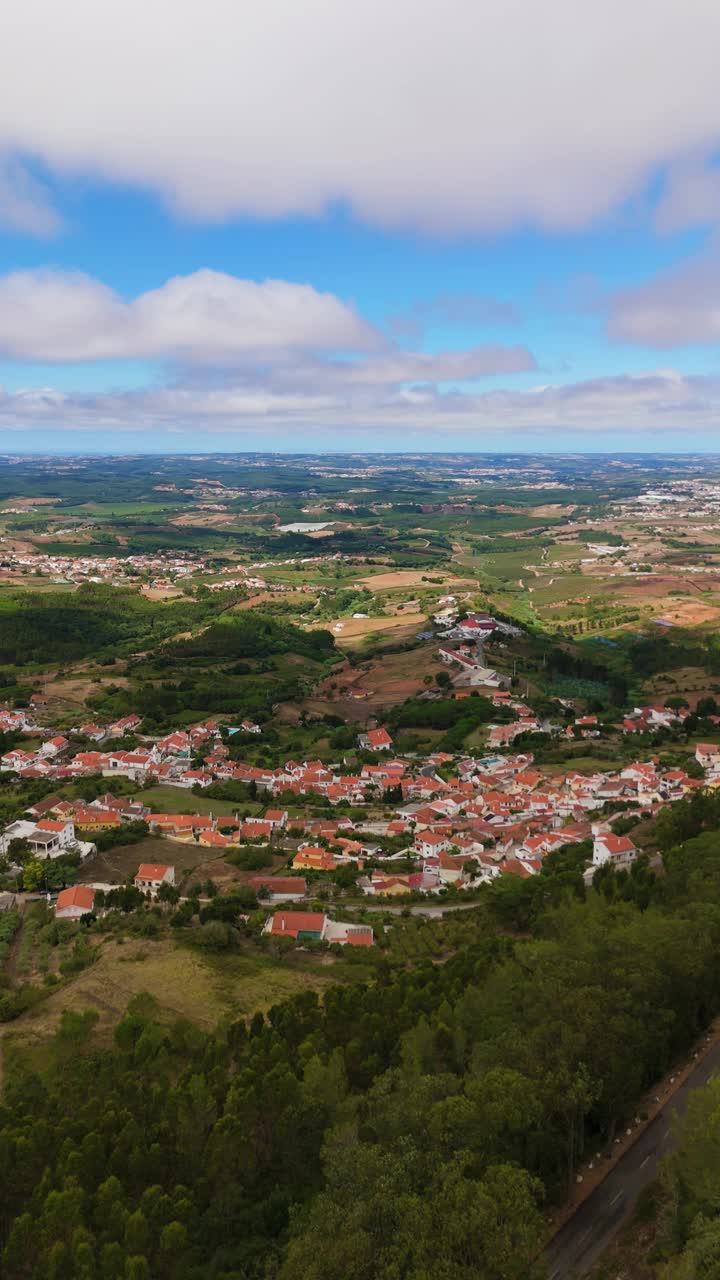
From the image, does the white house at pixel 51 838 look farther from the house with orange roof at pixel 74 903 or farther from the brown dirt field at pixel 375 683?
the brown dirt field at pixel 375 683

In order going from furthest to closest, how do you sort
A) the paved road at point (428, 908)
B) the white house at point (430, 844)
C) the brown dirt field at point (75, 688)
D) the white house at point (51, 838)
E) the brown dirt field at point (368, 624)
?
the brown dirt field at point (368, 624), the brown dirt field at point (75, 688), the white house at point (430, 844), the white house at point (51, 838), the paved road at point (428, 908)

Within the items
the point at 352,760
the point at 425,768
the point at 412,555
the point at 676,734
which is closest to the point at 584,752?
the point at 676,734

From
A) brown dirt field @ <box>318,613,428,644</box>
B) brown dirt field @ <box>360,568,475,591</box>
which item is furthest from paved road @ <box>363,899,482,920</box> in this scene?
brown dirt field @ <box>360,568,475,591</box>

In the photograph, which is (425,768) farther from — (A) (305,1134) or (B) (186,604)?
(B) (186,604)

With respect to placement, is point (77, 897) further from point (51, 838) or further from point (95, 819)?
point (95, 819)

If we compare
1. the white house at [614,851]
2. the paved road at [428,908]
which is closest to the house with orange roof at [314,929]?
the paved road at [428,908]

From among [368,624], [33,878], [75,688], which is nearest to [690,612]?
[368,624]
